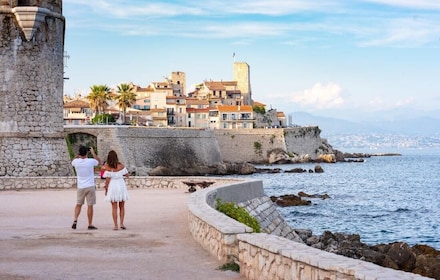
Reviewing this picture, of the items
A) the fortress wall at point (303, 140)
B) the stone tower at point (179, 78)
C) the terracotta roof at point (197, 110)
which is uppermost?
the stone tower at point (179, 78)

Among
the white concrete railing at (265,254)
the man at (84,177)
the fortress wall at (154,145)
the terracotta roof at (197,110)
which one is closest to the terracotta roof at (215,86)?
the terracotta roof at (197,110)

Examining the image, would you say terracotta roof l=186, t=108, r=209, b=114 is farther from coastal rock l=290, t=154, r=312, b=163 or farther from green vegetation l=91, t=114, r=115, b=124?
green vegetation l=91, t=114, r=115, b=124

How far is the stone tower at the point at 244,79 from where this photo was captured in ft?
520

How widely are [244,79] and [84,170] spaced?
145003mm

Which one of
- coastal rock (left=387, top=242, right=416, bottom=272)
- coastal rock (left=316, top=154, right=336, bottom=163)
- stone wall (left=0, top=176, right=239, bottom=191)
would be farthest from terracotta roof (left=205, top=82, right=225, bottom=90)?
coastal rock (left=387, top=242, right=416, bottom=272)

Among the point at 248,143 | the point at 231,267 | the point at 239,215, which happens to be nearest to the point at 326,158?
the point at 248,143

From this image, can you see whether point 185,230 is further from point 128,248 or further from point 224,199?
point 224,199

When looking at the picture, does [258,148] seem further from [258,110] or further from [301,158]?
[258,110]

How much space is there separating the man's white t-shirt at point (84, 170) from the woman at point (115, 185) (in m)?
0.52

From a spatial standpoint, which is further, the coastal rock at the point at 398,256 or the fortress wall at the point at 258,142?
the fortress wall at the point at 258,142

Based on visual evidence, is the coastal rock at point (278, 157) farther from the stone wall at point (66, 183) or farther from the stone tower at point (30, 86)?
the stone wall at point (66, 183)

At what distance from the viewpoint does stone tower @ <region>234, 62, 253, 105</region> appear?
158 meters

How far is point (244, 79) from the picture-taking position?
159125 mm

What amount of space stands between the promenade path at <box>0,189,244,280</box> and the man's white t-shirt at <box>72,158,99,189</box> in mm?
861
